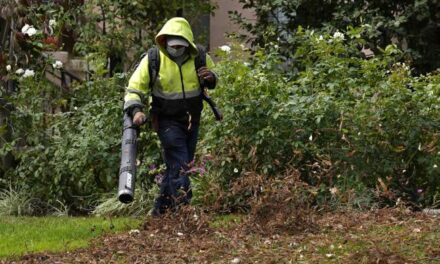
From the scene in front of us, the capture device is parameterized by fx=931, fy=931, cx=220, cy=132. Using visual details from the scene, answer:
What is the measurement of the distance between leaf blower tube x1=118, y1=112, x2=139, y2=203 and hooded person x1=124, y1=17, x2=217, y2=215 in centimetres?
32

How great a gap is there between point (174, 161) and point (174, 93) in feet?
1.92

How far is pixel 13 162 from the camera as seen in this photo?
38.1ft

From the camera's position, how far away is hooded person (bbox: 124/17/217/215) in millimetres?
7941

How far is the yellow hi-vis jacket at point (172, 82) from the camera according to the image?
7.94 metres

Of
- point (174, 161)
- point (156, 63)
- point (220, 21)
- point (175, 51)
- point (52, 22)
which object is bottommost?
point (174, 161)

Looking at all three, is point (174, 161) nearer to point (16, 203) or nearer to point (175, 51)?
point (175, 51)

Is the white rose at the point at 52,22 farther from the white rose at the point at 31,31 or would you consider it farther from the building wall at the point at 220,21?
the building wall at the point at 220,21

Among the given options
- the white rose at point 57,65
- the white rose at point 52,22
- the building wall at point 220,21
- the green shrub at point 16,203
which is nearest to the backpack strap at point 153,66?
the green shrub at point 16,203

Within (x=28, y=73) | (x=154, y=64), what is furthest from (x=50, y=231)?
(x=28, y=73)

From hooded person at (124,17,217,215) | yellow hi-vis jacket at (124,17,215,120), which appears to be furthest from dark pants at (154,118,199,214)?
yellow hi-vis jacket at (124,17,215,120)

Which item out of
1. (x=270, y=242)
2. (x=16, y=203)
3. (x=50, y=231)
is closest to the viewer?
(x=270, y=242)

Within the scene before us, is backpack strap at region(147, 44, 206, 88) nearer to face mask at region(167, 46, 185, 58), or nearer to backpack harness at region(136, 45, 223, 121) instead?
backpack harness at region(136, 45, 223, 121)

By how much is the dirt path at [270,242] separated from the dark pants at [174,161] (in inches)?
19.4

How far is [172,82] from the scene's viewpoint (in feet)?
26.3
